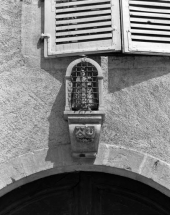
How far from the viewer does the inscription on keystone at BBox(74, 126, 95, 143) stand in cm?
278

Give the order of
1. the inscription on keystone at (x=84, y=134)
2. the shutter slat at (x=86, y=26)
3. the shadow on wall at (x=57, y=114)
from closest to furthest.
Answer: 1. the inscription on keystone at (x=84, y=134)
2. the shadow on wall at (x=57, y=114)
3. the shutter slat at (x=86, y=26)

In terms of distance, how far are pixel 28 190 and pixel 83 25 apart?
1.62 metres

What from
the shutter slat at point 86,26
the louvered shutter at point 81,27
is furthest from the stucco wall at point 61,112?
the shutter slat at point 86,26

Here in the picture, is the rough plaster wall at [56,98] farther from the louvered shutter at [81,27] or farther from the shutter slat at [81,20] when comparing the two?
the shutter slat at [81,20]

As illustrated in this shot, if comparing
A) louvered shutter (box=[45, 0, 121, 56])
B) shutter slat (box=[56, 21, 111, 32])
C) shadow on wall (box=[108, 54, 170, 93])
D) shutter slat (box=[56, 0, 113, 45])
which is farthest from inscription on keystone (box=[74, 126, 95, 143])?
shutter slat (box=[56, 21, 111, 32])

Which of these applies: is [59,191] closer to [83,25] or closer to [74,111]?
[74,111]

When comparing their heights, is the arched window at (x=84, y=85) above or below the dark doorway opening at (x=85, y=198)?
above

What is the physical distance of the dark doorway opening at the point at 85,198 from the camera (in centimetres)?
308

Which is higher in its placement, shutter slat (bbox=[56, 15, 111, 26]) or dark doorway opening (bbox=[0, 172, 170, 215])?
shutter slat (bbox=[56, 15, 111, 26])

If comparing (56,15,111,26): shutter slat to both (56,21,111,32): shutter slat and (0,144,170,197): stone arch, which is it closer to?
(56,21,111,32): shutter slat

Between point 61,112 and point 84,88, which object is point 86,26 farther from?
point 61,112

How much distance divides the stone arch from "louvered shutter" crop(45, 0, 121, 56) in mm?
914

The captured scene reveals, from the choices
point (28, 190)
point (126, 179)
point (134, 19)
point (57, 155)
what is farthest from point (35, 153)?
point (134, 19)

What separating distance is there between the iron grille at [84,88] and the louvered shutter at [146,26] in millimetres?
395
